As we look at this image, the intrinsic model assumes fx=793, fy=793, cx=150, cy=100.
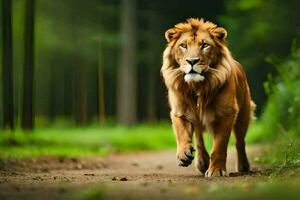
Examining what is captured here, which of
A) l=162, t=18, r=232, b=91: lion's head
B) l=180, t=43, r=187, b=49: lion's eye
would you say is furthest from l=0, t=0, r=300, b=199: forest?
l=180, t=43, r=187, b=49: lion's eye

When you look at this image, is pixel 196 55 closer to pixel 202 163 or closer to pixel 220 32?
pixel 220 32

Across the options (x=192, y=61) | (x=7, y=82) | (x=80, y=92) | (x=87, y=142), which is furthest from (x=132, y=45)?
(x=192, y=61)

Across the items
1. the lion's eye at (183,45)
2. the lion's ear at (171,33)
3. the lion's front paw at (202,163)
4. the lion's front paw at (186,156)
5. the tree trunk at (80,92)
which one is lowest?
the tree trunk at (80,92)

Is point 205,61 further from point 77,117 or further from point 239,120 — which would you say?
point 77,117

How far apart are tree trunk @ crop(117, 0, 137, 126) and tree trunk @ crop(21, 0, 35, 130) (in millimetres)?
6196

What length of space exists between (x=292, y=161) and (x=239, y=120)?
5.68ft

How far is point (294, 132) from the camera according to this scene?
12906 mm

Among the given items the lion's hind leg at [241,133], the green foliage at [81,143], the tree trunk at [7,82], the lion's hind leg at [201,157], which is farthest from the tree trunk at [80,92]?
the lion's hind leg at [201,157]

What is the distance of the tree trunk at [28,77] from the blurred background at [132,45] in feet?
0.08

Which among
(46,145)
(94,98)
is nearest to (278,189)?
(46,145)

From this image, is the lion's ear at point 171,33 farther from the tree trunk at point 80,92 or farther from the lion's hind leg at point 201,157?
the tree trunk at point 80,92

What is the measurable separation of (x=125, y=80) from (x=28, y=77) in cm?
648

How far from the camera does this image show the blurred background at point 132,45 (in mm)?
17453

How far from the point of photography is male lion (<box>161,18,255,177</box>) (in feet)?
28.9
